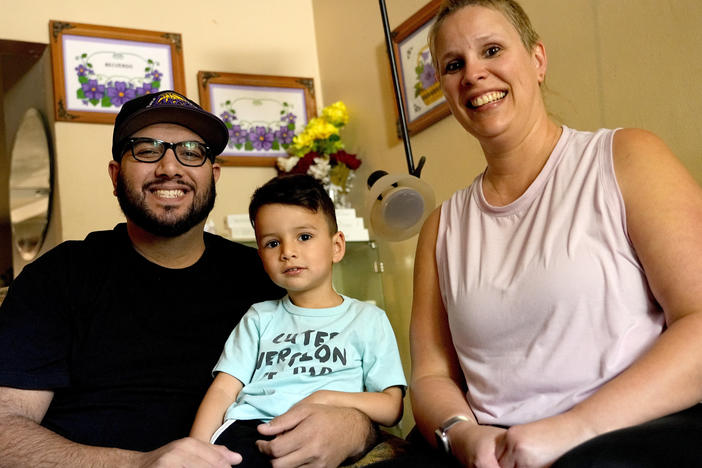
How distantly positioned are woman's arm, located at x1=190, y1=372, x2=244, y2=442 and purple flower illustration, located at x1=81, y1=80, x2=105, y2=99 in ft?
6.79

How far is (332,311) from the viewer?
5.36ft

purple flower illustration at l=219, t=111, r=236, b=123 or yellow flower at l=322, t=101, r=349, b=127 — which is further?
purple flower illustration at l=219, t=111, r=236, b=123

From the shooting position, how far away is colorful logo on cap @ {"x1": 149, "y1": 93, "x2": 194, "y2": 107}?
1.86 meters

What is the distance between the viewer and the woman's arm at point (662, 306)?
1.04m

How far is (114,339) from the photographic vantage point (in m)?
1.69

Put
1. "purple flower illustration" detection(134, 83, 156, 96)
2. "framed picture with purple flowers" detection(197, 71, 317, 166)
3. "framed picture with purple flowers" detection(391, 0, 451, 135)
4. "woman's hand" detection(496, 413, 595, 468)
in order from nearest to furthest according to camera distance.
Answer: "woman's hand" detection(496, 413, 595, 468) < "framed picture with purple flowers" detection(391, 0, 451, 135) < "purple flower illustration" detection(134, 83, 156, 96) < "framed picture with purple flowers" detection(197, 71, 317, 166)

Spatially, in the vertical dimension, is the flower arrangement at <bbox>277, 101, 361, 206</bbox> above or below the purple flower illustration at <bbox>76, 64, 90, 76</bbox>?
below

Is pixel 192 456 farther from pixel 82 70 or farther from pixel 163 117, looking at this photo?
pixel 82 70

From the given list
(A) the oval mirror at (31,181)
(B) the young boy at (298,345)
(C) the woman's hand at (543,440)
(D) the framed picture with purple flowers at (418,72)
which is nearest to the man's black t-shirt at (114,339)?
(B) the young boy at (298,345)

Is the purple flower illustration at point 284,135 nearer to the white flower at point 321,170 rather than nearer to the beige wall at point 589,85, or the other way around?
the white flower at point 321,170

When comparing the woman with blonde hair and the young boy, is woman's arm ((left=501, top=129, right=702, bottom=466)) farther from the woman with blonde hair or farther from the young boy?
the young boy

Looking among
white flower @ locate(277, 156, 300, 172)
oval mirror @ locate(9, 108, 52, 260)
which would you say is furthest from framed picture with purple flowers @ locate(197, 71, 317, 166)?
oval mirror @ locate(9, 108, 52, 260)

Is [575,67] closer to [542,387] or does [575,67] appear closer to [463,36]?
[463,36]

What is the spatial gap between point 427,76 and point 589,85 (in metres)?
0.83
